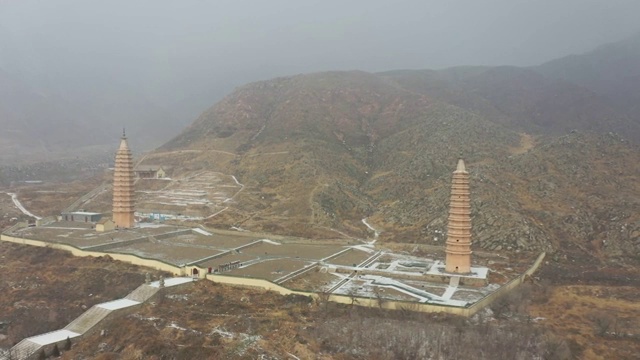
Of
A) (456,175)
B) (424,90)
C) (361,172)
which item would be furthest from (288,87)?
(456,175)

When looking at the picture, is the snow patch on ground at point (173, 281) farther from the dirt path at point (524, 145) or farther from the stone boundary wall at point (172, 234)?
the dirt path at point (524, 145)

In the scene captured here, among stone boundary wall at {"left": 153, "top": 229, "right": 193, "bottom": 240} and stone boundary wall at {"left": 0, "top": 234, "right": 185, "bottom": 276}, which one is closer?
stone boundary wall at {"left": 0, "top": 234, "right": 185, "bottom": 276}

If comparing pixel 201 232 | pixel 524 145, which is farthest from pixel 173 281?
pixel 524 145

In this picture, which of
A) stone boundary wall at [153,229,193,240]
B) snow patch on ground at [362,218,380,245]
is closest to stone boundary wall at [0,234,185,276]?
stone boundary wall at [153,229,193,240]

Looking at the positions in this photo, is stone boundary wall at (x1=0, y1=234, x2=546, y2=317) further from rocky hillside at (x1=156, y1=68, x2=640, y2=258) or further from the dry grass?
rocky hillside at (x1=156, y1=68, x2=640, y2=258)

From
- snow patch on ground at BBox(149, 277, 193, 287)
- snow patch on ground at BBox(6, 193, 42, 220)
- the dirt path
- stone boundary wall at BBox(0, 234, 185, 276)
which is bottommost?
snow patch on ground at BBox(149, 277, 193, 287)

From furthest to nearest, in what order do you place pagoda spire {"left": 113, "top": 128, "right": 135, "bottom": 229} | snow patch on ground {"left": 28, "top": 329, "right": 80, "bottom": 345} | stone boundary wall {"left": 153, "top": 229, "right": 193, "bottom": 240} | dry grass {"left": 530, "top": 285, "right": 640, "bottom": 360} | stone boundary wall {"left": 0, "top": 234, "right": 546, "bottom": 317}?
pagoda spire {"left": 113, "top": 128, "right": 135, "bottom": 229} → stone boundary wall {"left": 153, "top": 229, "right": 193, "bottom": 240} → stone boundary wall {"left": 0, "top": 234, "right": 546, "bottom": 317} → snow patch on ground {"left": 28, "top": 329, "right": 80, "bottom": 345} → dry grass {"left": 530, "top": 285, "right": 640, "bottom": 360}

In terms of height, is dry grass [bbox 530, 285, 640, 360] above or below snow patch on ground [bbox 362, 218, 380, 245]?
below

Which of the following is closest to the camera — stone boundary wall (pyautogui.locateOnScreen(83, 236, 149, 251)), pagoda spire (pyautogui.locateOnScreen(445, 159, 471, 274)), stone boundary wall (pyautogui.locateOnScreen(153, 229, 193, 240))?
pagoda spire (pyautogui.locateOnScreen(445, 159, 471, 274))
